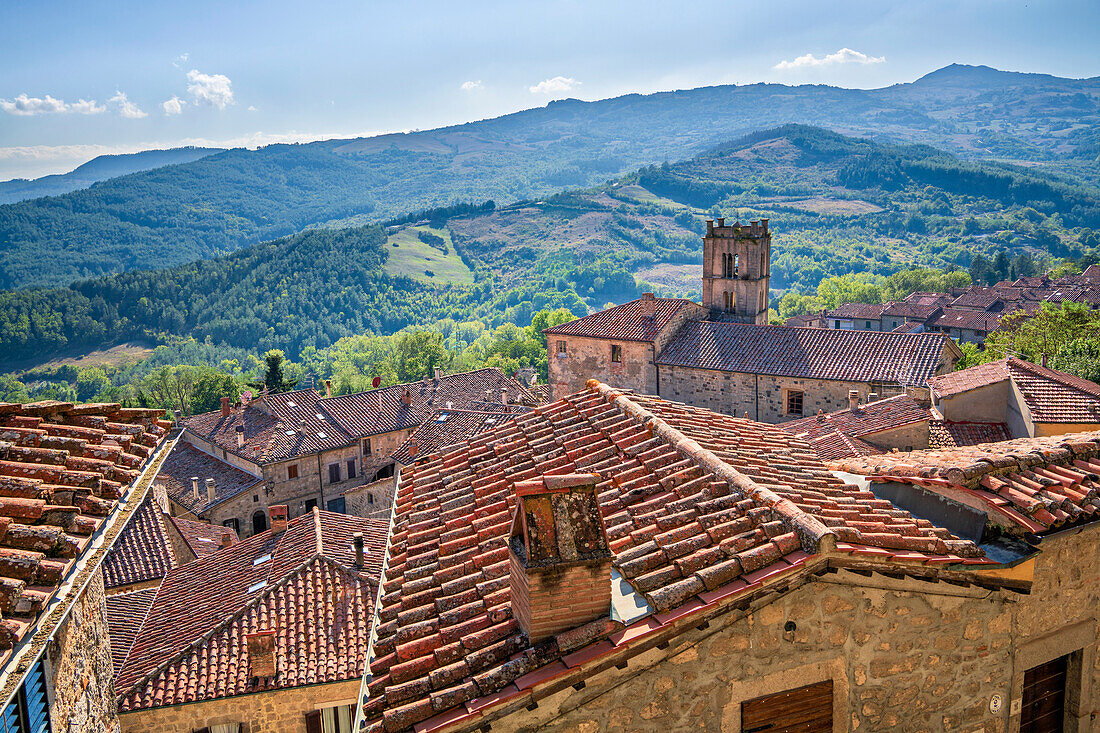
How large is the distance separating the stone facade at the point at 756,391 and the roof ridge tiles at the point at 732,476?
24775 mm

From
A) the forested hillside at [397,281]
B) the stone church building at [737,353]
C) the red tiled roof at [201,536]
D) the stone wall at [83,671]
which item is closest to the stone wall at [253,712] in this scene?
the stone wall at [83,671]

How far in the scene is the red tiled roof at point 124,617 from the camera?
13992mm

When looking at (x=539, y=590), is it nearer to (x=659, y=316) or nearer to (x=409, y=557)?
(x=409, y=557)

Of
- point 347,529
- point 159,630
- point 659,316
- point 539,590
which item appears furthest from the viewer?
point 659,316

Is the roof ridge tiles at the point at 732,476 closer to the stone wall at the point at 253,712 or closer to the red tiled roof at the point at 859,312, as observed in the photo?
the stone wall at the point at 253,712

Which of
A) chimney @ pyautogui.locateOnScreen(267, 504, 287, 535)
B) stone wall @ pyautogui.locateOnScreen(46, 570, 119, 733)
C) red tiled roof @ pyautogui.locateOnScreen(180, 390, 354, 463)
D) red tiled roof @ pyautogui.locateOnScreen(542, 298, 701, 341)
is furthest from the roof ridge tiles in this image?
red tiled roof @ pyautogui.locateOnScreen(180, 390, 354, 463)

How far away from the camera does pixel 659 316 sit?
37.8 metres

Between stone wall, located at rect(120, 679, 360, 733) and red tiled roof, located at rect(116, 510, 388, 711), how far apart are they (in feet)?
0.44

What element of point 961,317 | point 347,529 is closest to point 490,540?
point 347,529

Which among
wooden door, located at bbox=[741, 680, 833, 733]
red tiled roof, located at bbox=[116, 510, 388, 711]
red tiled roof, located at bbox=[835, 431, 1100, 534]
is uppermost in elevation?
red tiled roof, located at bbox=[835, 431, 1100, 534]

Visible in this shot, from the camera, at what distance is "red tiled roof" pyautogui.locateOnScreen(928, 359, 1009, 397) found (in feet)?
66.1

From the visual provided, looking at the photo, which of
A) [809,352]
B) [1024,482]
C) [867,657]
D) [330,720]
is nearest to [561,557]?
[867,657]

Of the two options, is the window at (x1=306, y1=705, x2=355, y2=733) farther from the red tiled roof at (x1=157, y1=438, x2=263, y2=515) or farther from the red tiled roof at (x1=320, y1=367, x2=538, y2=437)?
the red tiled roof at (x1=320, y1=367, x2=538, y2=437)

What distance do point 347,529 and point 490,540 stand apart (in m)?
12.7
